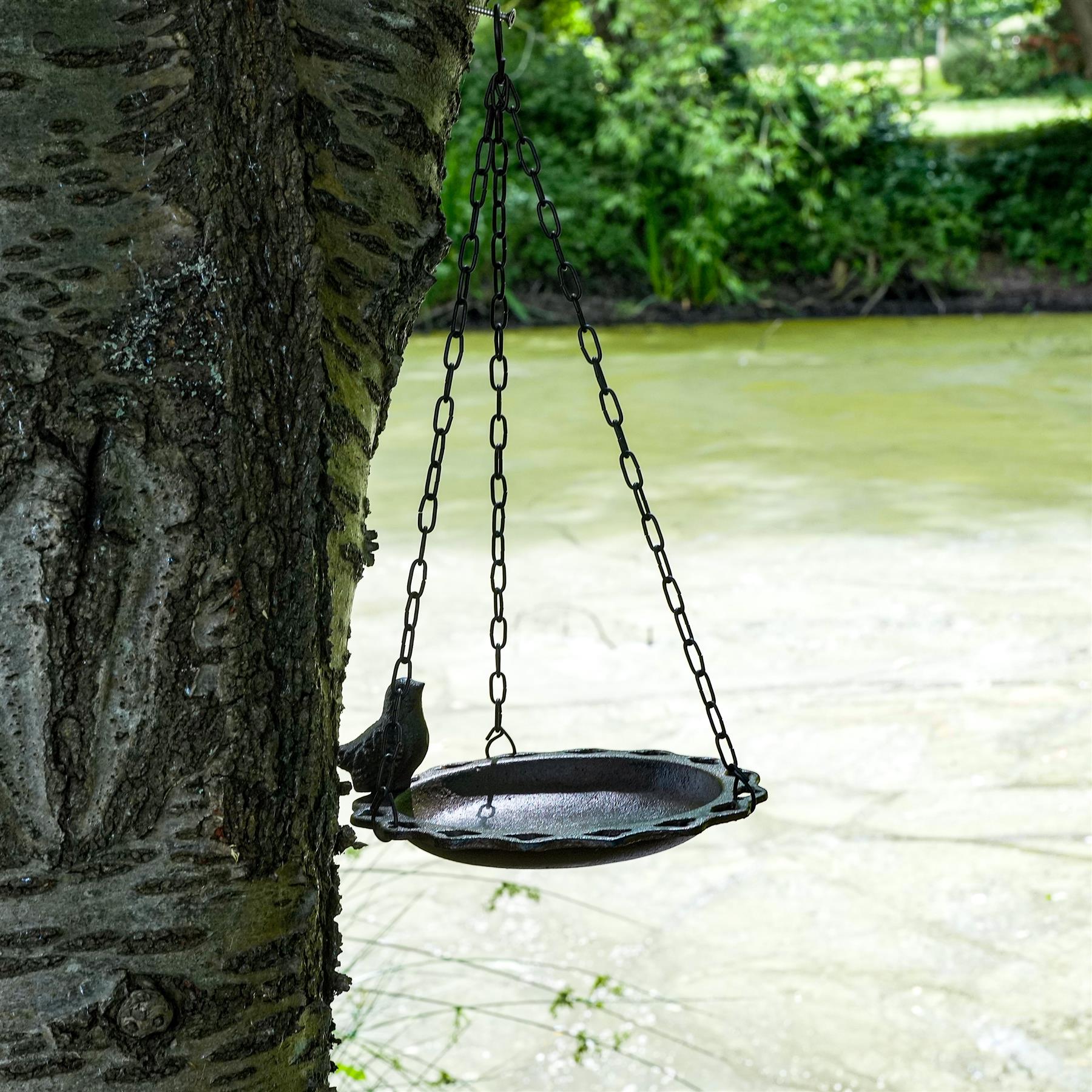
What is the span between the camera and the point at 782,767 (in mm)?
3109

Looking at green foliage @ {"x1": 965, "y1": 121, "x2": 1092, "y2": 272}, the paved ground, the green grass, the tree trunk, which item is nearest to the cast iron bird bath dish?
the paved ground

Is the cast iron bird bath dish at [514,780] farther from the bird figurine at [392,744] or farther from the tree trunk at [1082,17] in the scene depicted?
the tree trunk at [1082,17]

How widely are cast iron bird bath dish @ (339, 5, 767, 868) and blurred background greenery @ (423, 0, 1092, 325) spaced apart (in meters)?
8.64

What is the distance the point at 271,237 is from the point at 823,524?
4.21 metres

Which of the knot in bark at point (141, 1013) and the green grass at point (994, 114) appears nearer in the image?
the knot in bark at point (141, 1013)

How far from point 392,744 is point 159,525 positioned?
0.58 metres

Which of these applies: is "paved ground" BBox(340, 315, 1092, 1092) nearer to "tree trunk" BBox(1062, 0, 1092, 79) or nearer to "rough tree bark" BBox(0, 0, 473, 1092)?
"rough tree bark" BBox(0, 0, 473, 1092)

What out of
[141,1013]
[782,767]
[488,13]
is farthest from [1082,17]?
[141,1013]

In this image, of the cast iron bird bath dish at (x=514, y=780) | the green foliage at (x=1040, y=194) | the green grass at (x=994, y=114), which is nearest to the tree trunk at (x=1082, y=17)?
the green foliage at (x=1040, y=194)

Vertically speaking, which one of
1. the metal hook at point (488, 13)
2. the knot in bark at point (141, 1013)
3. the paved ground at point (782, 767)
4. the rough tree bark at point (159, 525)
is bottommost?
the paved ground at point (782, 767)

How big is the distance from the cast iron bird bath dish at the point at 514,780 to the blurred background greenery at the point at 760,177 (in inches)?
340

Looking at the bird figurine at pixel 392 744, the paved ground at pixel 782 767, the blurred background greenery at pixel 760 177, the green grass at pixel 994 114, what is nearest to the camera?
the bird figurine at pixel 392 744

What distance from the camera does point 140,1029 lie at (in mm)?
971

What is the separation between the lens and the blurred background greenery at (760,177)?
10.5 metres
